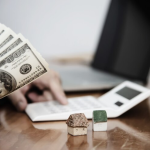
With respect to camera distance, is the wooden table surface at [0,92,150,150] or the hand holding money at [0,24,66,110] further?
the hand holding money at [0,24,66,110]

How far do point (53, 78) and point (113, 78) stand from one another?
52 cm

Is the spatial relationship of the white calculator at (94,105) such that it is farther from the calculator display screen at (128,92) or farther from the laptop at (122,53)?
the laptop at (122,53)

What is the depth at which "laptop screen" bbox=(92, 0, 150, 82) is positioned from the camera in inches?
61.4

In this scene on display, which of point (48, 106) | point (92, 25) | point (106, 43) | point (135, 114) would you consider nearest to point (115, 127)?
point (135, 114)

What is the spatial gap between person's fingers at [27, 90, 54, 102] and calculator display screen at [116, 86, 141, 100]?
10.8 inches

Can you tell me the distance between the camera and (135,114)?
988mm

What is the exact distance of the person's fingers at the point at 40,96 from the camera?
3.66 feet

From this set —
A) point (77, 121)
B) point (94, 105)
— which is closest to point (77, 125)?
point (77, 121)

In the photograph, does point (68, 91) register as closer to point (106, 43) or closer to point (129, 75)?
point (129, 75)

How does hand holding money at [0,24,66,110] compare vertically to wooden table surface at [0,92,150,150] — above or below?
above

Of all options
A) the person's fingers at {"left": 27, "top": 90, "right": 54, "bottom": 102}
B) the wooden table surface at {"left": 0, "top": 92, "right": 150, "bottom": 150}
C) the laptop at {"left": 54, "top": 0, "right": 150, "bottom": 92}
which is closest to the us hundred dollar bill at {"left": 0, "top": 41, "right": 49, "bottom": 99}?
the wooden table surface at {"left": 0, "top": 92, "right": 150, "bottom": 150}

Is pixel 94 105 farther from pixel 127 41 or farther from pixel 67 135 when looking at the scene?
pixel 127 41

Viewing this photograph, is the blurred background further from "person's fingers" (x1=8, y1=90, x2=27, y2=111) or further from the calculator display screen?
the calculator display screen

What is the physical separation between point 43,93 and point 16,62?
12.5 inches
